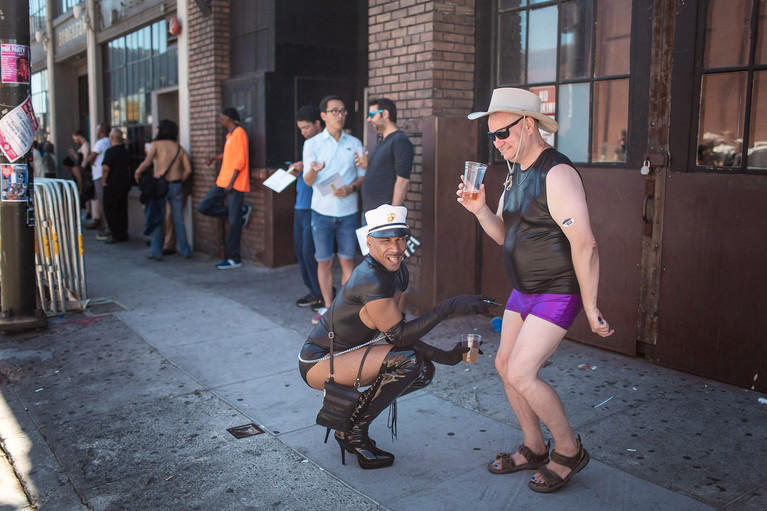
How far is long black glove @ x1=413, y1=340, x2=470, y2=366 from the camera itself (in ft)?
11.5

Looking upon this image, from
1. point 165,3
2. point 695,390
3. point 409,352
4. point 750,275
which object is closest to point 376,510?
point 409,352

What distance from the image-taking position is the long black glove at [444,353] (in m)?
3.50

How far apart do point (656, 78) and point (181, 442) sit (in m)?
4.10

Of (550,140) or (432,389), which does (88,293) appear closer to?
(432,389)

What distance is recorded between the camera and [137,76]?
13312 millimetres

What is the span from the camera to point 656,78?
5.07 metres

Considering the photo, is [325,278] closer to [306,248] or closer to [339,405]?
[306,248]

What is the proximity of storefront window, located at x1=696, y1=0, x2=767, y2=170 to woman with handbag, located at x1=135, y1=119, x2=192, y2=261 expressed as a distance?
7.74 m

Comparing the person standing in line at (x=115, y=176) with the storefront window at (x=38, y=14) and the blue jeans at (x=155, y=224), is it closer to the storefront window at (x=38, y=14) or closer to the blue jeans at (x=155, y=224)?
the blue jeans at (x=155, y=224)

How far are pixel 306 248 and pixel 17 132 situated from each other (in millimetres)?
2828

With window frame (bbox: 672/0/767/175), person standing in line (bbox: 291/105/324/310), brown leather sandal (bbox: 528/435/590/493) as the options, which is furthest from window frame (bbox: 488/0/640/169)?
brown leather sandal (bbox: 528/435/590/493)

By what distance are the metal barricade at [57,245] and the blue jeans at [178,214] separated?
3.25 meters

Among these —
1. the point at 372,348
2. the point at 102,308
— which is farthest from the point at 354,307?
the point at 102,308

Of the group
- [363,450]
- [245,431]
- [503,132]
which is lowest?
[245,431]
